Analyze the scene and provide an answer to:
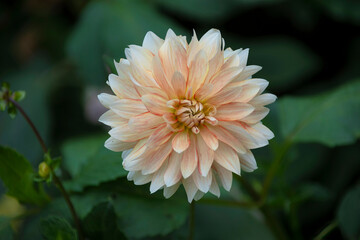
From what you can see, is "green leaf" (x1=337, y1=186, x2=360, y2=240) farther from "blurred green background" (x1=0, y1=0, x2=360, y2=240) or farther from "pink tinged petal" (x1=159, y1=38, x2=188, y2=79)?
"pink tinged petal" (x1=159, y1=38, x2=188, y2=79)

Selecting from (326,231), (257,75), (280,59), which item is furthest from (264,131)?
(280,59)

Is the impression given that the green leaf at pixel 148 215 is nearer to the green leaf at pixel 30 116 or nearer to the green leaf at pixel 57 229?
the green leaf at pixel 57 229

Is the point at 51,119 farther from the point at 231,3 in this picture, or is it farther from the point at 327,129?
the point at 327,129

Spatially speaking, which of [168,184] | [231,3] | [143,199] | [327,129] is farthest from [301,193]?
[231,3]

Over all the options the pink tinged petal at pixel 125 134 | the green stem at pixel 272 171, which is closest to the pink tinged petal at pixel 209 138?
the pink tinged petal at pixel 125 134

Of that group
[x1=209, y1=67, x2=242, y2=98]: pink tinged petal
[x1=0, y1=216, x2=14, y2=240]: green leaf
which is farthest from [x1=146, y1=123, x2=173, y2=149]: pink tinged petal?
[x1=0, y1=216, x2=14, y2=240]: green leaf

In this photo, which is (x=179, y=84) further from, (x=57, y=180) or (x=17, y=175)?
(x=17, y=175)
